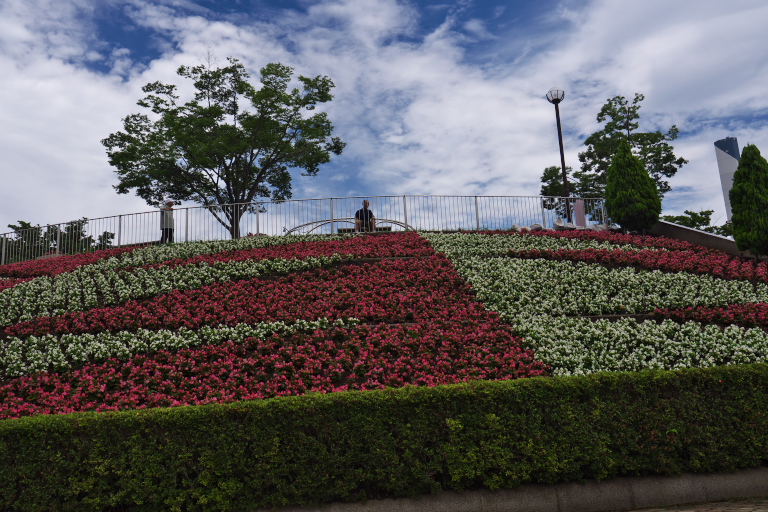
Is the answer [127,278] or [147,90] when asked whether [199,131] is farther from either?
[127,278]

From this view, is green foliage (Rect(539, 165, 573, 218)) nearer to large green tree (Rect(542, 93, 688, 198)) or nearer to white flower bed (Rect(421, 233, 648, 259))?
large green tree (Rect(542, 93, 688, 198))

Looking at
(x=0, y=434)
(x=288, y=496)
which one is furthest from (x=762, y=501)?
(x=0, y=434)

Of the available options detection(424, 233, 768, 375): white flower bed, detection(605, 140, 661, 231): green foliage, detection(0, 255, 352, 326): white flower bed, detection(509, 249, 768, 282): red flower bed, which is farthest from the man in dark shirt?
detection(605, 140, 661, 231): green foliage

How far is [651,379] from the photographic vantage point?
5.43 m

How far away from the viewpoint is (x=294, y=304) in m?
10.1

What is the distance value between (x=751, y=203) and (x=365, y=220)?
11.7m

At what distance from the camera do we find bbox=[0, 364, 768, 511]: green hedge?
4859 millimetres

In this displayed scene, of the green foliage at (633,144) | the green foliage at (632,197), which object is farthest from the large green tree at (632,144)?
the green foliage at (632,197)

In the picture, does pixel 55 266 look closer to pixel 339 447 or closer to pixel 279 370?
pixel 279 370

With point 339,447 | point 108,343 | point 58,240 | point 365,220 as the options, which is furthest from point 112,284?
point 339,447

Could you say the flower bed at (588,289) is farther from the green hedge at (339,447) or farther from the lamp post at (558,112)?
the lamp post at (558,112)

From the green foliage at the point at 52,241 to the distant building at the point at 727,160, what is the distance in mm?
24988

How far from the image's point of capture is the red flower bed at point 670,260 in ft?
40.3

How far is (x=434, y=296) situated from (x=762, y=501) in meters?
6.22
